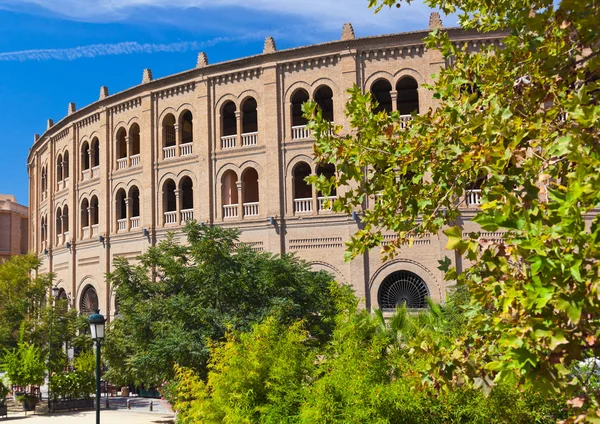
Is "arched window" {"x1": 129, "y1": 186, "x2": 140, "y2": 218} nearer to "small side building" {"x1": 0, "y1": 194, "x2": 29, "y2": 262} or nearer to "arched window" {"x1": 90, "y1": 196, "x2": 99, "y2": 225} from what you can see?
"arched window" {"x1": 90, "y1": 196, "x2": 99, "y2": 225}

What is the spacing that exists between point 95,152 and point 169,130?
5.93 m

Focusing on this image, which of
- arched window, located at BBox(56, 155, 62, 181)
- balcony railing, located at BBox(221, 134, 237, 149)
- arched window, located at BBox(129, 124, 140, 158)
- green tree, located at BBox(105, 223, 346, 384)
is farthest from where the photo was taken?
arched window, located at BBox(56, 155, 62, 181)

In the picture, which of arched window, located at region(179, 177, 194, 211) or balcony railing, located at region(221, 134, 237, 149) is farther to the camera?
arched window, located at region(179, 177, 194, 211)

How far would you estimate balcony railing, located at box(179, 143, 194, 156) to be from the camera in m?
27.6

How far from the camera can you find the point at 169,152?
28.3m

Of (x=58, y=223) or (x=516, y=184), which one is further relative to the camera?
(x=58, y=223)

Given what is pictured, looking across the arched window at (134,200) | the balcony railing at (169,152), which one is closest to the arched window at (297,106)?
the balcony railing at (169,152)

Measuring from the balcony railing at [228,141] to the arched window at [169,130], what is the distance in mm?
3682

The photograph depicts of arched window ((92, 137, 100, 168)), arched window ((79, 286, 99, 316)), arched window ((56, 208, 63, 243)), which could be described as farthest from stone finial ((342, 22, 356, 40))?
arched window ((56, 208, 63, 243))

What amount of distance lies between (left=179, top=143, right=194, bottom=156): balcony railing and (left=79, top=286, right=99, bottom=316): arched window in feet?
31.4

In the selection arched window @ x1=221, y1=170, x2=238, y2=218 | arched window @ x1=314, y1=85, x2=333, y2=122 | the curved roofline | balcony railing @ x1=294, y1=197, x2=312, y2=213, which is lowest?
balcony railing @ x1=294, y1=197, x2=312, y2=213

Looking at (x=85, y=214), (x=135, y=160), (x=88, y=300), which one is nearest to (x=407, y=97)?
(x=135, y=160)

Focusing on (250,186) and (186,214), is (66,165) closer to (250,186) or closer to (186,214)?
(186,214)

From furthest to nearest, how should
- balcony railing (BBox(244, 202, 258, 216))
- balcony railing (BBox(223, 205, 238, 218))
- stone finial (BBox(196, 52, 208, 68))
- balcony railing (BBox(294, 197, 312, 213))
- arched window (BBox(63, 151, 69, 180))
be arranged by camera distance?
1. arched window (BBox(63, 151, 69, 180))
2. stone finial (BBox(196, 52, 208, 68))
3. balcony railing (BBox(223, 205, 238, 218))
4. balcony railing (BBox(244, 202, 258, 216))
5. balcony railing (BBox(294, 197, 312, 213))
